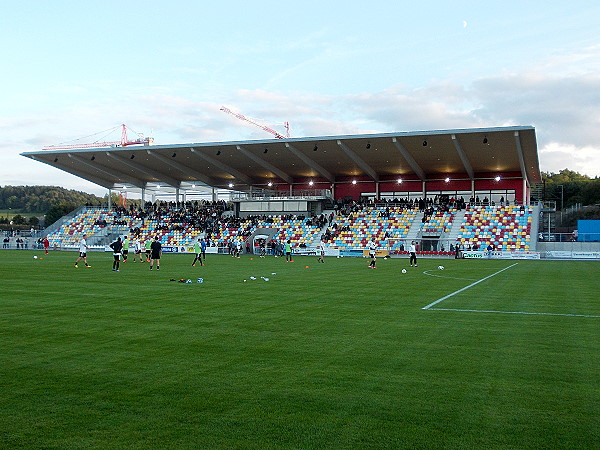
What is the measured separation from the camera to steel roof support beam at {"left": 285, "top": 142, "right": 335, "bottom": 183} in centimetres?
5351

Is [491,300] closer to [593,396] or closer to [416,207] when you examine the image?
[593,396]

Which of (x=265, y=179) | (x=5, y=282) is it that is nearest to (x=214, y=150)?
(x=265, y=179)

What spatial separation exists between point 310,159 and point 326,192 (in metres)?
6.15

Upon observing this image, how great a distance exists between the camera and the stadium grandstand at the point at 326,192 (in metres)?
50.8

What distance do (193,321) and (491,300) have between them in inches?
324

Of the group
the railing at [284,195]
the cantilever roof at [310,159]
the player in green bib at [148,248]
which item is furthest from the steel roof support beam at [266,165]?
the player in green bib at [148,248]

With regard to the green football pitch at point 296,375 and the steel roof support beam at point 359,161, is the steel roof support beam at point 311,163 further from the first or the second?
the green football pitch at point 296,375

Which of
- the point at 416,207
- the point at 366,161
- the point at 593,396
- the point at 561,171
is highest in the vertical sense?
the point at 561,171

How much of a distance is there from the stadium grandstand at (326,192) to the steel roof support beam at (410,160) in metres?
0.19

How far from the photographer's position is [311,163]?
5816 centimetres

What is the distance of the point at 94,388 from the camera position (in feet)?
19.8

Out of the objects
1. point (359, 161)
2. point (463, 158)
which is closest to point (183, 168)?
point (359, 161)

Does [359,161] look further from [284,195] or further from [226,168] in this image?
[226,168]

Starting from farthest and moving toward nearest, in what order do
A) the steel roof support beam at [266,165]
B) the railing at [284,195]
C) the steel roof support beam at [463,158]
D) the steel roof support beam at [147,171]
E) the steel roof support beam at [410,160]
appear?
1. the railing at [284,195]
2. the steel roof support beam at [147,171]
3. the steel roof support beam at [266,165]
4. the steel roof support beam at [410,160]
5. the steel roof support beam at [463,158]
